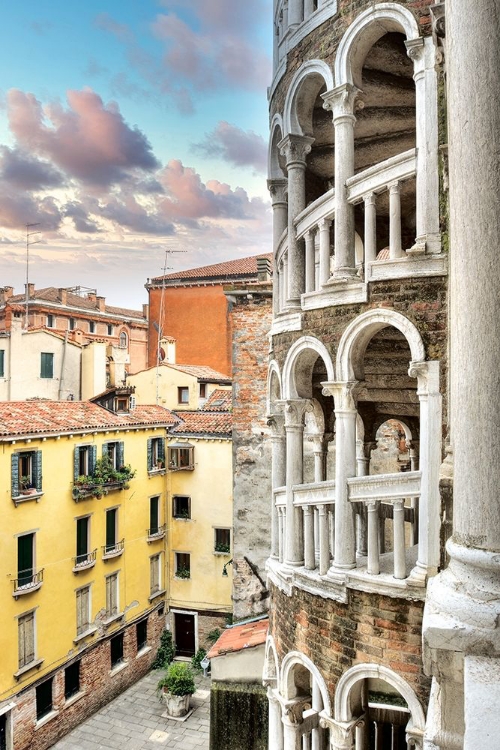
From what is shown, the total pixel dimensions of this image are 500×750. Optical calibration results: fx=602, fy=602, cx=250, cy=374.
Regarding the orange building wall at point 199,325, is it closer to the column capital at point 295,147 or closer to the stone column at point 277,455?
the stone column at point 277,455

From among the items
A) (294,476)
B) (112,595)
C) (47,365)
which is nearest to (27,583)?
(112,595)

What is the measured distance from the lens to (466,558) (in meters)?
2.99

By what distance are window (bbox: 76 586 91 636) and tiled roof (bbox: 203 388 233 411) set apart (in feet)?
30.6

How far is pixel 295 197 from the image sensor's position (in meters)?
7.42

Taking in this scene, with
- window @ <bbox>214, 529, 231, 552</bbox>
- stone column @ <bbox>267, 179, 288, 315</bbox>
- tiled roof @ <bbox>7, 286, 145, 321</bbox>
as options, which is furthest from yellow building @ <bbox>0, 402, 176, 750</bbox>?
tiled roof @ <bbox>7, 286, 145, 321</bbox>

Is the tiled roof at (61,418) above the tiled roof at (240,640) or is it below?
above

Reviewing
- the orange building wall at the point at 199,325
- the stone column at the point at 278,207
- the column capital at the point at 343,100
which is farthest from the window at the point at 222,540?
Result: the column capital at the point at 343,100

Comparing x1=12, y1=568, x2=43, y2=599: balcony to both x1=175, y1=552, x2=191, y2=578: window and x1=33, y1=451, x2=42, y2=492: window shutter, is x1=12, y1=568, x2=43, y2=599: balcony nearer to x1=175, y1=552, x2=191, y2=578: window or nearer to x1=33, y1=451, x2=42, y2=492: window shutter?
x1=33, y1=451, x2=42, y2=492: window shutter

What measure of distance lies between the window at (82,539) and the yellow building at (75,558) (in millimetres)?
36

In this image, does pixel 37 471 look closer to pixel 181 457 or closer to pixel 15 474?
pixel 15 474

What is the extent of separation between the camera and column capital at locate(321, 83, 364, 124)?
6.45 metres

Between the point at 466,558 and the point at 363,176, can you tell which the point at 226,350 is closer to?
the point at 363,176

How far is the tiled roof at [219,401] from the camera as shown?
26969mm

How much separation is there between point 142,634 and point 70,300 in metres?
29.4
